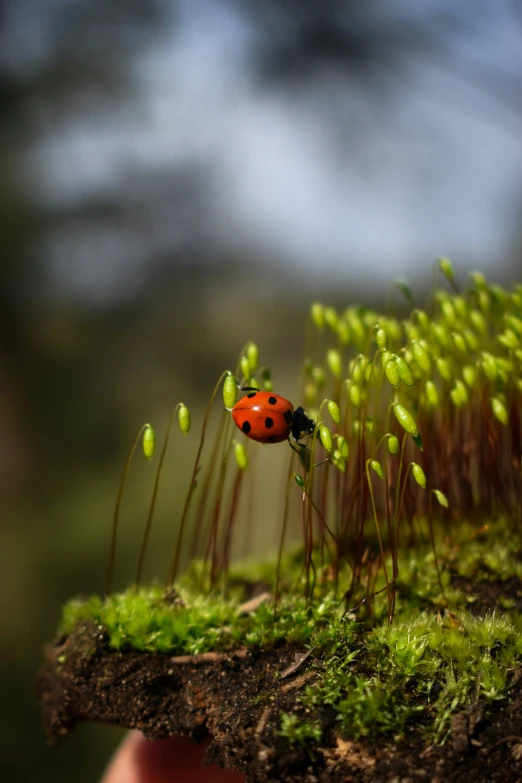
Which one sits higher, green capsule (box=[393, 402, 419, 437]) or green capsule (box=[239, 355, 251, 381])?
green capsule (box=[239, 355, 251, 381])

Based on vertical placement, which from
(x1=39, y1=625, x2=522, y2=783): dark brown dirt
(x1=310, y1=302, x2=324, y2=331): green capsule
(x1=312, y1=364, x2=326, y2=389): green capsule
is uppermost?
(x1=310, y1=302, x2=324, y2=331): green capsule

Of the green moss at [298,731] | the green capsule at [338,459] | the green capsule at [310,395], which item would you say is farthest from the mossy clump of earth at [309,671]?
the green capsule at [310,395]

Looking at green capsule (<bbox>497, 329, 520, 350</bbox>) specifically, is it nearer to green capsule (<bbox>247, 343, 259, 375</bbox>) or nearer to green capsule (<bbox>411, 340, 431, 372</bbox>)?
green capsule (<bbox>411, 340, 431, 372</bbox>)

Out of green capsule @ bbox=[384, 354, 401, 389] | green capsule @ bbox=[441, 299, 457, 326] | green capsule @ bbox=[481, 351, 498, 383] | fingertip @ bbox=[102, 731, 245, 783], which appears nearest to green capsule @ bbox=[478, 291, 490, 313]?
green capsule @ bbox=[441, 299, 457, 326]

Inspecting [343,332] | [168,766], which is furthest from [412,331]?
[168,766]

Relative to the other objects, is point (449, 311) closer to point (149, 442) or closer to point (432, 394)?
point (432, 394)

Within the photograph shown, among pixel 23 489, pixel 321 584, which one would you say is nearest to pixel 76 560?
pixel 23 489
